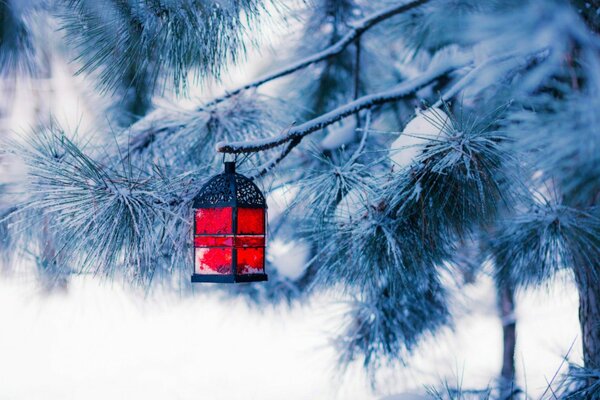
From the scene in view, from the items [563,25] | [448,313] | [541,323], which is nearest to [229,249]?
[563,25]

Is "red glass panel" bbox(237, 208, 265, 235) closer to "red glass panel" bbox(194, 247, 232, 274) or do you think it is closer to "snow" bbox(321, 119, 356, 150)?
"red glass panel" bbox(194, 247, 232, 274)

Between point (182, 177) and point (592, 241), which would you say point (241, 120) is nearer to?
point (182, 177)

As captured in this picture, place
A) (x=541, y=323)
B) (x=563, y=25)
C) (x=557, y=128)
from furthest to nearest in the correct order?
(x=541, y=323)
(x=557, y=128)
(x=563, y=25)

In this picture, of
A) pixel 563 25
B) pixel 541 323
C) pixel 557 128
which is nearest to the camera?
pixel 563 25

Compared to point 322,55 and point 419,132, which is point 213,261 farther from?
point 322,55

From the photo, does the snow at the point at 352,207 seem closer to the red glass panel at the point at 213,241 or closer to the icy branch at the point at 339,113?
the icy branch at the point at 339,113

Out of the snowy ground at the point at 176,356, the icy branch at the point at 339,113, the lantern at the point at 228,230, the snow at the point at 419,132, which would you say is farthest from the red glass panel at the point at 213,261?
the snowy ground at the point at 176,356

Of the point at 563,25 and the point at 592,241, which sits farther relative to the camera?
the point at 592,241
